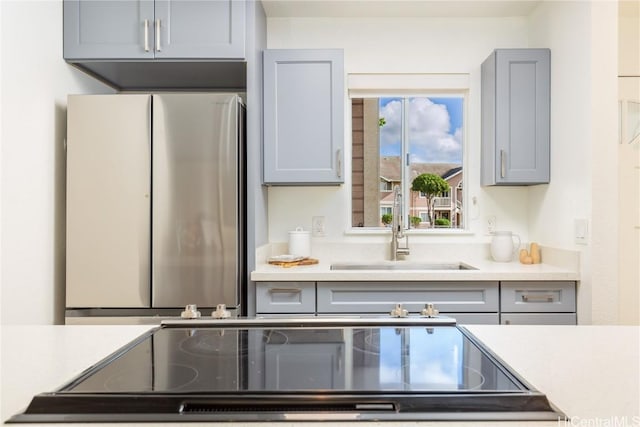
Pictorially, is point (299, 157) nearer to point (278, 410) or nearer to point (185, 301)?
point (185, 301)

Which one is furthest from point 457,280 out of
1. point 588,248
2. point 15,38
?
point 15,38

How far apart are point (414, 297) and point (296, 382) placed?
172cm

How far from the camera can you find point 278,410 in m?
0.66

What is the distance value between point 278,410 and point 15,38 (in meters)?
2.11

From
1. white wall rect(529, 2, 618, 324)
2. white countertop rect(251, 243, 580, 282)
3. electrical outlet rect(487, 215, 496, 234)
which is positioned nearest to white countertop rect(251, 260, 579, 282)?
white countertop rect(251, 243, 580, 282)

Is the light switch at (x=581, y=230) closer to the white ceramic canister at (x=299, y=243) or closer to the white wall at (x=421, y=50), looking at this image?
the white wall at (x=421, y=50)

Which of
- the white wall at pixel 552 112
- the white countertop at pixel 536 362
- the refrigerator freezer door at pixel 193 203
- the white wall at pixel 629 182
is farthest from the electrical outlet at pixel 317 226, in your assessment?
the white countertop at pixel 536 362

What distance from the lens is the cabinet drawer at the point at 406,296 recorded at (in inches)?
92.8

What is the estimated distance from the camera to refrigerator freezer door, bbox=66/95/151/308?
2326 mm

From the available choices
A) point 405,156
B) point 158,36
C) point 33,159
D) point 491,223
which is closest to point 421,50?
point 405,156

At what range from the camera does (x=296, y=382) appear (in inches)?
28.8

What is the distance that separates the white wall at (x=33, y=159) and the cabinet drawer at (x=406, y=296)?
1.33 metres

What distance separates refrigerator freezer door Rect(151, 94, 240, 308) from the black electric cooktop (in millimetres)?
1295

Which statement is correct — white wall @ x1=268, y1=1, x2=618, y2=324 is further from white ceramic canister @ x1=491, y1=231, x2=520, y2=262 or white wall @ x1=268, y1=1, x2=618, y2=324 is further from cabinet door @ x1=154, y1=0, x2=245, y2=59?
cabinet door @ x1=154, y1=0, x2=245, y2=59
